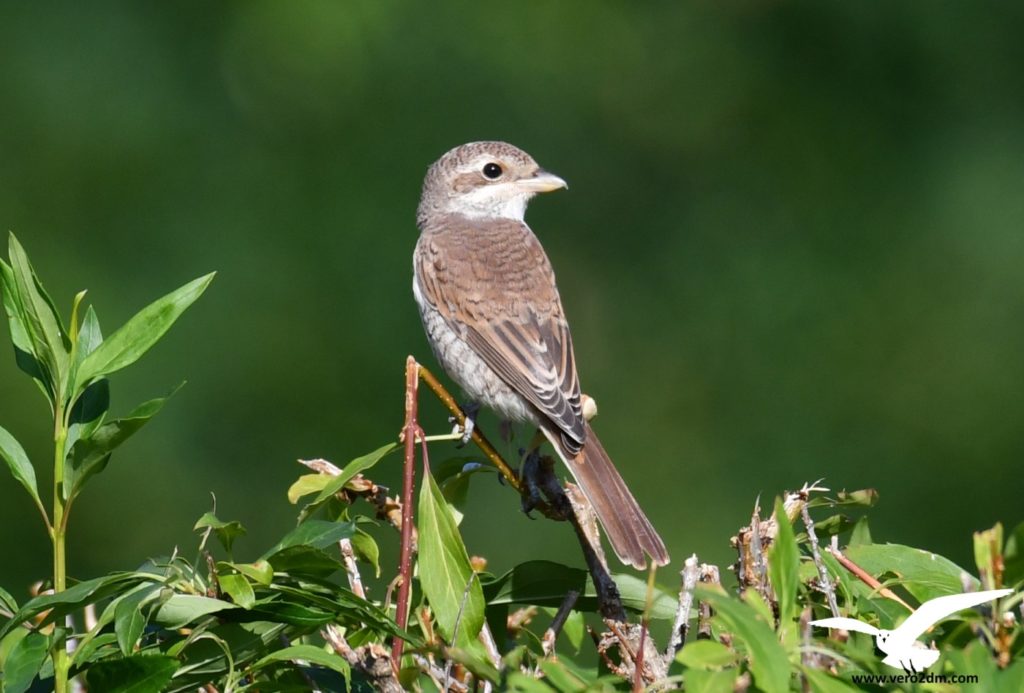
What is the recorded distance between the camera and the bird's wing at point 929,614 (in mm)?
Answer: 1438

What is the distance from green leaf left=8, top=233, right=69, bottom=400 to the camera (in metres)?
1.73

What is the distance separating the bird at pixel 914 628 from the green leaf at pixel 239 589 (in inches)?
23.7

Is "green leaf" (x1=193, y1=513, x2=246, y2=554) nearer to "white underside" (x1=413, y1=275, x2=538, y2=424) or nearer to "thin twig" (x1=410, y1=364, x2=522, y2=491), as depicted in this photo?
"thin twig" (x1=410, y1=364, x2=522, y2=491)

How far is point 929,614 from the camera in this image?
148 centimetres

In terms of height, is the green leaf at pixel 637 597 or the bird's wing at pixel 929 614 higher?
the bird's wing at pixel 929 614

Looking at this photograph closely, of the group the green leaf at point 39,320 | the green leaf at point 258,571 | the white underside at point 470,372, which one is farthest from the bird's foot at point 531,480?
the white underside at point 470,372

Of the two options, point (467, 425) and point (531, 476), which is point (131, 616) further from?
point (531, 476)

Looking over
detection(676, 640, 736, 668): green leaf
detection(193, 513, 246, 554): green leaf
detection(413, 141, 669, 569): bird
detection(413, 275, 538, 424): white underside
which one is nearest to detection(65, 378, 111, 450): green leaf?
detection(193, 513, 246, 554): green leaf

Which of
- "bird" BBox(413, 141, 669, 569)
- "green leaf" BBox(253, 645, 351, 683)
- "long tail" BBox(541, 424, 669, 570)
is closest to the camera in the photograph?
"green leaf" BBox(253, 645, 351, 683)

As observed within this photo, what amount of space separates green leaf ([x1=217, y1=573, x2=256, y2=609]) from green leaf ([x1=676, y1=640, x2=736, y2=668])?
0.54 metres

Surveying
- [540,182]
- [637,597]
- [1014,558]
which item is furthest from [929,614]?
[540,182]

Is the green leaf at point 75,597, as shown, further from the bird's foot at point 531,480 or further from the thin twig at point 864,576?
the thin twig at point 864,576

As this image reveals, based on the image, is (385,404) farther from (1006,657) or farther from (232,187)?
(1006,657)

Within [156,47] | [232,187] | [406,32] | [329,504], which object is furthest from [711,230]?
[329,504]
